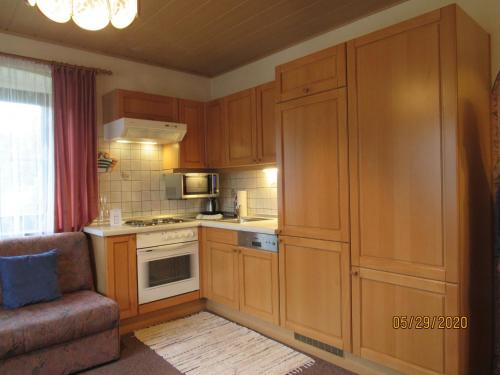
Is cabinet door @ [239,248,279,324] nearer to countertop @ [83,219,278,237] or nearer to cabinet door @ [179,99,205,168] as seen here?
countertop @ [83,219,278,237]

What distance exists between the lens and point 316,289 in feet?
8.31

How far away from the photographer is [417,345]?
2.02 m

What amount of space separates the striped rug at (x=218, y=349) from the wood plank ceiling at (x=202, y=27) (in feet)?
8.44

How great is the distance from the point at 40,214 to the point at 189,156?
1.47 m

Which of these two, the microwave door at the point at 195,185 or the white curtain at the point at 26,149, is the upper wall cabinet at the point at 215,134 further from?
the white curtain at the point at 26,149

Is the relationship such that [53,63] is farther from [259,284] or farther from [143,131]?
[259,284]

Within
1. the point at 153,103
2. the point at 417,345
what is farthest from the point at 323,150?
the point at 153,103

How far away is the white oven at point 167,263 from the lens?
319 cm

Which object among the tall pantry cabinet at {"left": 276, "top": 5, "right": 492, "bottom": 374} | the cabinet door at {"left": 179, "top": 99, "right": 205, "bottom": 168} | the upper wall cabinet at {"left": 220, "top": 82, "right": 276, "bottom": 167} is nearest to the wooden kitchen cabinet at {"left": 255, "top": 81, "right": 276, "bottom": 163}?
the upper wall cabinet at {"left": 220, "top": 82, "right": 276, "bottom": 167}

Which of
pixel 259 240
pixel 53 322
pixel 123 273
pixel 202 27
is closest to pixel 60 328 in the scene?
pixel 53 322

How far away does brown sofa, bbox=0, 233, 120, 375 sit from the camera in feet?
7.27

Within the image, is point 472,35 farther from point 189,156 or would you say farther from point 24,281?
point 24,281
